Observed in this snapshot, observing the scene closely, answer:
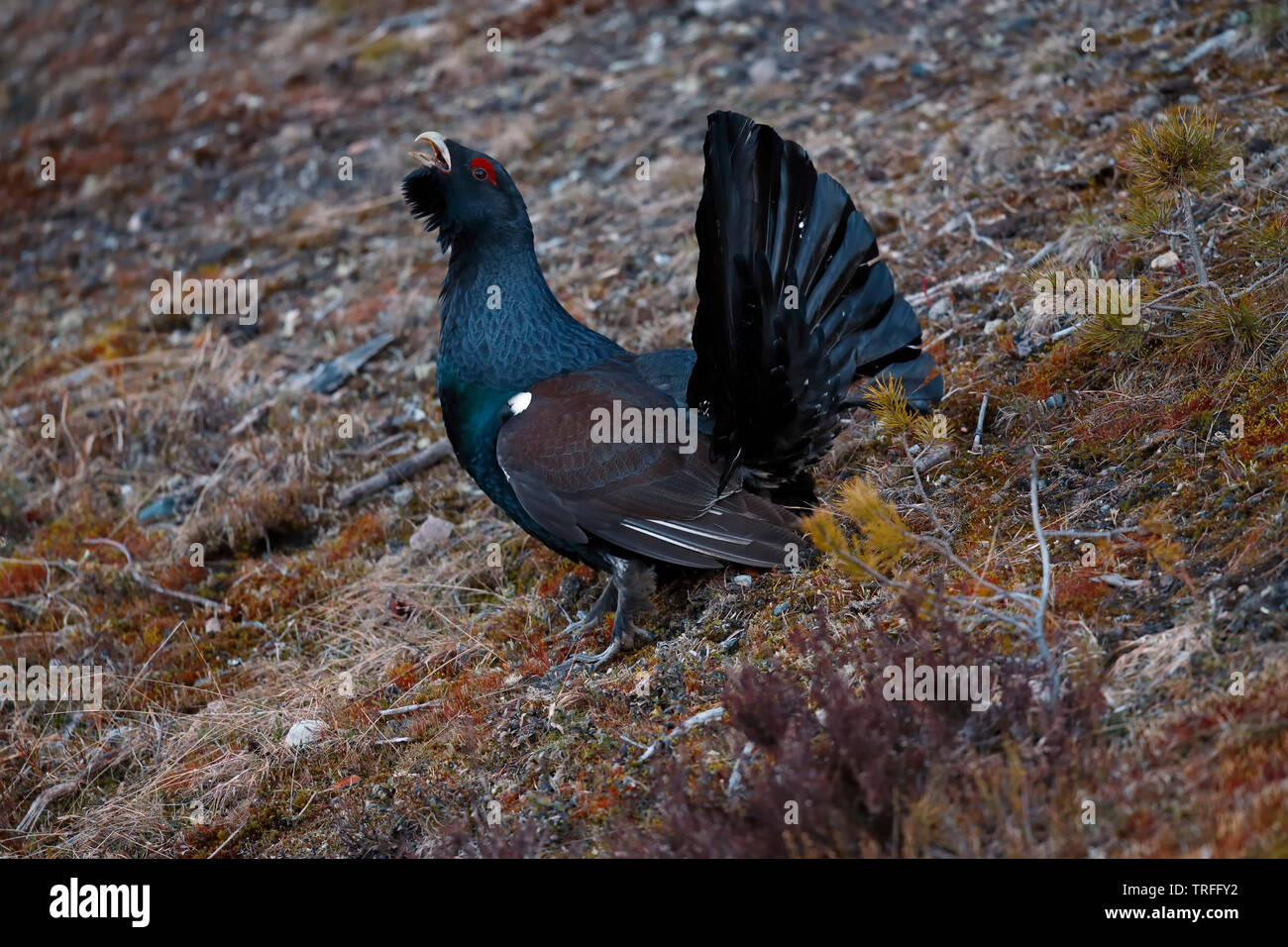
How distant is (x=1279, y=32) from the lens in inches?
276

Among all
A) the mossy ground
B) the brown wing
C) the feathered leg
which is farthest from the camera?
the feathered leg

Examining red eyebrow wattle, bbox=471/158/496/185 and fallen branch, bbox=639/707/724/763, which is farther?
red eyebrow wattle, bbox=471/158/496/185

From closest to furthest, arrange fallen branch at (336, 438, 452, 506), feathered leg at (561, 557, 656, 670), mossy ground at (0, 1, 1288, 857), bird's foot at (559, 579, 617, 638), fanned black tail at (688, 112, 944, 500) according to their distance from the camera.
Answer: mossy ground at (0, 1, 1288, 857)
fanned black tail at (688, 112, 944, 500)
feathered leg at (561, 557, 656, 670)
bird's foot at (559, 579, 617, 638)
fallen branch at (336, 438, 452, 506)

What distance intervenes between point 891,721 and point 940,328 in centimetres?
323

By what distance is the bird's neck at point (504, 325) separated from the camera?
16.6 feet

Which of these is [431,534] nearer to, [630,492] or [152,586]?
[152,586]

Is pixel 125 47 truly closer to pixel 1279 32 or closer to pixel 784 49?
pixel 784 49

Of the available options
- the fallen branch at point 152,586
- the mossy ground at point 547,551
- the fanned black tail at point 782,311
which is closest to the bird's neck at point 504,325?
the fanned black tail at point 782,311

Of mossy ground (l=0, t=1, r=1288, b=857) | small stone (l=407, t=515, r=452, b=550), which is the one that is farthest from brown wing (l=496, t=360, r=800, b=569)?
small stone (l=407, t=515, r=452, b=550)

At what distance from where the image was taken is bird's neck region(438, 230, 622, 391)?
16.6 feet

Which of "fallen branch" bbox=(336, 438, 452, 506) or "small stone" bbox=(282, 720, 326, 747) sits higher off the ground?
"fallen branch" bbox=(336, 438, 452, 506)

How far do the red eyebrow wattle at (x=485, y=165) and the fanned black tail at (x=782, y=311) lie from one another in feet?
4.81

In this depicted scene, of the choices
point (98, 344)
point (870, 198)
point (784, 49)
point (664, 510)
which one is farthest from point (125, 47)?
point (664, 510)

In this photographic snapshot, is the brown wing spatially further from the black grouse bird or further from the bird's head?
the bird's head
